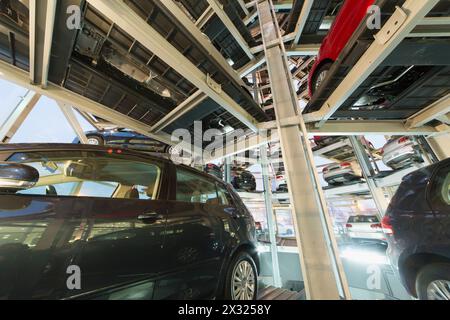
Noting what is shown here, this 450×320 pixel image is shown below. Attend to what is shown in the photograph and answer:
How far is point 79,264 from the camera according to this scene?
100 centimetres

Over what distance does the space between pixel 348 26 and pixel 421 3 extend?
2.90 feet

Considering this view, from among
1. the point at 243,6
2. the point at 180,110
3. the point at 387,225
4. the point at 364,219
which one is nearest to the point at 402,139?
the point at 387,225

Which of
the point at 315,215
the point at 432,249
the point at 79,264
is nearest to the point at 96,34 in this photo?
the point at 79,264

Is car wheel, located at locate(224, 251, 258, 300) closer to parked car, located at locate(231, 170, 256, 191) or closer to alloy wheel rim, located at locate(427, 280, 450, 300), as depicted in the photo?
alloy wheel rim, located at locate(427, 280, 450, 300)

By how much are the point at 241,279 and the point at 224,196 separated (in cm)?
90

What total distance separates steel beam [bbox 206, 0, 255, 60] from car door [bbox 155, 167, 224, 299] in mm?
3685

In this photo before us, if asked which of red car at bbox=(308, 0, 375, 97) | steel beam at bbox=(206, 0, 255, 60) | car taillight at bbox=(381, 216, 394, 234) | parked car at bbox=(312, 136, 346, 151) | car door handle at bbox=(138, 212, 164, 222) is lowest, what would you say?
car taillight at bbox=(381, 216, 394, 234)

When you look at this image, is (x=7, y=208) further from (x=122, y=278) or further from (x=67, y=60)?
(x=67, y=60)

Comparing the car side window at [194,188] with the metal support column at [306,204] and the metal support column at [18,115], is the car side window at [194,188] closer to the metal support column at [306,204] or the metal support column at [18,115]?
the metal support column at [306,204]

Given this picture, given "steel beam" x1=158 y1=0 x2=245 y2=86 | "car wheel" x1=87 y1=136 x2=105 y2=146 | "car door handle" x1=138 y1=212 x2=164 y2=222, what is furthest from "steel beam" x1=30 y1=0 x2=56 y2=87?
"car door handle" x1=138 y1=212 x2=164 y2=222

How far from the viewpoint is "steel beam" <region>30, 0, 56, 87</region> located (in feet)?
6.22

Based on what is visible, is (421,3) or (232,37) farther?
(232,37)

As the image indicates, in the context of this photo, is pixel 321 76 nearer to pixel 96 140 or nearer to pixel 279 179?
pixel 96 140

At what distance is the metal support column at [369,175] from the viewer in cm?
517
